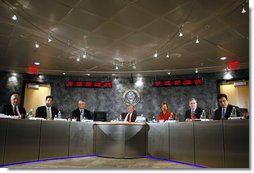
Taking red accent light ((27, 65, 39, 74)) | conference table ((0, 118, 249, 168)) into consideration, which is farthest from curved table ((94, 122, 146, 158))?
red accent light ((27, 65, 39, 74))

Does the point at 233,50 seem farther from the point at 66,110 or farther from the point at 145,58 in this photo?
the point at 66,110

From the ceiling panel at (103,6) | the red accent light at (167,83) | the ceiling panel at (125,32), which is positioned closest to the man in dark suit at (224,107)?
the ceiling panel at (125,32)

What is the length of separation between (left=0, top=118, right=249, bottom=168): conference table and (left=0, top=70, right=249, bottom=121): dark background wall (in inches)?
147

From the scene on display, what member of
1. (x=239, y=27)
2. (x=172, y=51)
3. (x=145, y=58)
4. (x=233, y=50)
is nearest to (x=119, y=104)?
(x=145, y=58)

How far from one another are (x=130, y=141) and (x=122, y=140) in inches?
8.1

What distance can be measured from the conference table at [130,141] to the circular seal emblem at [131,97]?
3.79m

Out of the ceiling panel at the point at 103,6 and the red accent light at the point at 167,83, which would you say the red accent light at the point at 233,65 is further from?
the ceiling panel at the point at 103,6

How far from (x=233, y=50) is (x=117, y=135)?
4194 millimetres

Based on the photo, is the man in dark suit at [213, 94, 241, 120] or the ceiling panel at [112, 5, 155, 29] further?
the man in dark suit at [213, 94, 241, 120]

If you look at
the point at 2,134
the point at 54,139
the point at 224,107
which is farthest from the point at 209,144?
the point at 2,134

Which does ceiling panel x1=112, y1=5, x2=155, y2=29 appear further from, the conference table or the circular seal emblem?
the circular seal emblem

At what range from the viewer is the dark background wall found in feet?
29.4

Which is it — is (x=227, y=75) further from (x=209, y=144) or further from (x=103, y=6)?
(x=103, y=6)

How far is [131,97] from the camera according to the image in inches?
382
